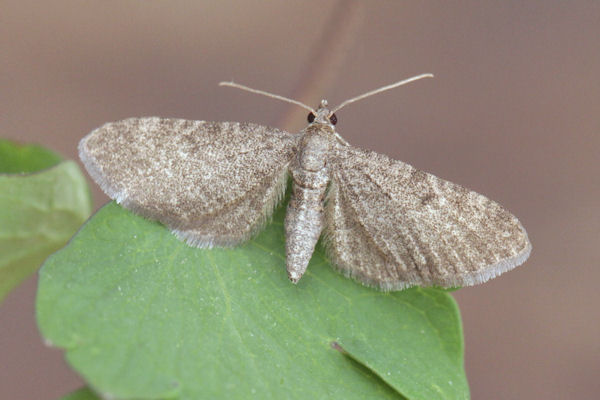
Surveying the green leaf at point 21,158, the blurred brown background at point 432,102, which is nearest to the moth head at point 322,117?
the green leaf at point 21,158

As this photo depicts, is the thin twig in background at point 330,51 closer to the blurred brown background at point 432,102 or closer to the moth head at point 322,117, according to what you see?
the moth head at point 322,117

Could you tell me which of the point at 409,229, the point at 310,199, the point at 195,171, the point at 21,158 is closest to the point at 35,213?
the point at 21,158

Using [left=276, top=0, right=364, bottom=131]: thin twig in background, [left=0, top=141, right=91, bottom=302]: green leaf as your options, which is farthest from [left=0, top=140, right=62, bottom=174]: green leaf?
[left=276, top=0, right=364, bottom=131]: thin twig in background

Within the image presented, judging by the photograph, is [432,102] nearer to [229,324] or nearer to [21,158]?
[21,158]

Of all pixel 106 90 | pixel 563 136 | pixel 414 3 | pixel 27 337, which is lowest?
pixel 27 337

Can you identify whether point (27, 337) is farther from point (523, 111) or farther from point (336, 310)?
point (523, 111)

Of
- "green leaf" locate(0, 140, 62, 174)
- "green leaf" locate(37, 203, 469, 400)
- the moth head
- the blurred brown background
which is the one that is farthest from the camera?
the blurred brown background

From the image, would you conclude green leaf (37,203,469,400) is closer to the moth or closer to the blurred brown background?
the moth

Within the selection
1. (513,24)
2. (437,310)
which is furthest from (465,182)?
(437,310)
